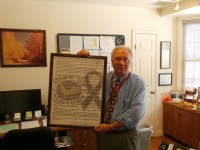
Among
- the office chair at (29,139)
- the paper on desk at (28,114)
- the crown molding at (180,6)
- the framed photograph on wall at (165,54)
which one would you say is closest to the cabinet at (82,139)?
the paper on desk at (28,114)

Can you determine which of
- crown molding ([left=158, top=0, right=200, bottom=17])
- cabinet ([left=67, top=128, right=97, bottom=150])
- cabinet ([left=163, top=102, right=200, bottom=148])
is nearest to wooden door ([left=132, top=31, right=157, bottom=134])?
cabinet ([left=163, top=102, right=200, bottom=148])

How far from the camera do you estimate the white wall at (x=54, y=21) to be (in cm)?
326

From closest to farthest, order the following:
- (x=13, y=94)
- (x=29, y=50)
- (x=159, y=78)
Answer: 1. (x=13, y=94)
2. (x=29, y=50)
3. (x=159, y=78)

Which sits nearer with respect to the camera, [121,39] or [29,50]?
[29,50]

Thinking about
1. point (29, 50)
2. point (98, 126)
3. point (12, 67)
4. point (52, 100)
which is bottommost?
point (98, 126)

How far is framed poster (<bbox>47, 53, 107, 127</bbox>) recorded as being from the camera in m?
1.60

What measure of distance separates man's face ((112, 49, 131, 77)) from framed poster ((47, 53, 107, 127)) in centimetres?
18

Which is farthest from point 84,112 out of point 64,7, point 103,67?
point 64,7

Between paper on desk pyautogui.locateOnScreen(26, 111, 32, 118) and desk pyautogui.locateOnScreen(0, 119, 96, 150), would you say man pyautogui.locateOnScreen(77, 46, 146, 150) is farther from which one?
paper on desk pyautogui.locateOnScreen(26, 111, 32, 118)

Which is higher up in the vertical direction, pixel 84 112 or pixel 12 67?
pixel 12 67

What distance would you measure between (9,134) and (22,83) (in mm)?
1621

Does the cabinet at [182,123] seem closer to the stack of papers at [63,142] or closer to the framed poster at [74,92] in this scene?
the stack of papers at [63,142]

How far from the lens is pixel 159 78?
13.8 ft

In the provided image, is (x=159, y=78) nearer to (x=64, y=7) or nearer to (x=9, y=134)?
(x=64, y=7)
